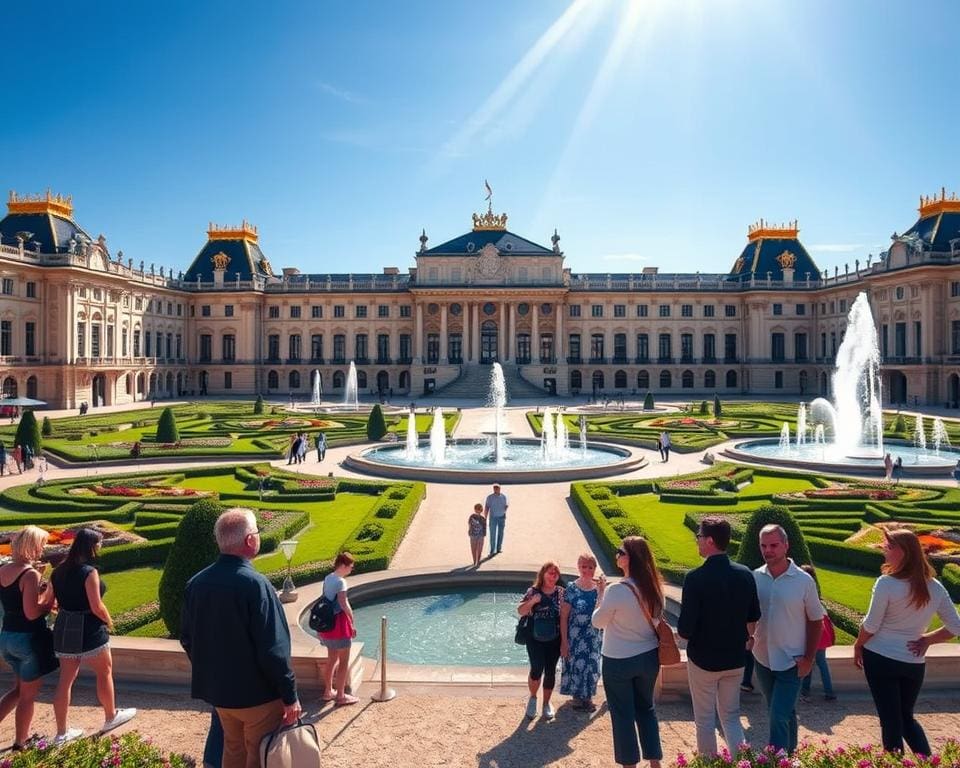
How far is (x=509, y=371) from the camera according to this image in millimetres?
58938

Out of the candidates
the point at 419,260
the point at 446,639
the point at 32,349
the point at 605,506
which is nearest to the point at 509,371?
the point at 419,260

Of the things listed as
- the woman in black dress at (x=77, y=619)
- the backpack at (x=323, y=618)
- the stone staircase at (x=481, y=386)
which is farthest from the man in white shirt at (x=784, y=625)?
the stone staircase at (x=481, y=386)

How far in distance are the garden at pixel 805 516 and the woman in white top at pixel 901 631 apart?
3.55m

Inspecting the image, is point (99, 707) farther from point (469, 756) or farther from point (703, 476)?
point (703, 476)

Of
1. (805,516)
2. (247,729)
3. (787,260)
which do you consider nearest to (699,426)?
(805,516)

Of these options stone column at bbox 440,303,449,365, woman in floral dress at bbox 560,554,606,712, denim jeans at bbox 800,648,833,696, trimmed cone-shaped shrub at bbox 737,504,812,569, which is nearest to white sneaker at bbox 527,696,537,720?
woman in floral dress at bbox 560,554,606,712

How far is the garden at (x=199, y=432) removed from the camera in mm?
25344

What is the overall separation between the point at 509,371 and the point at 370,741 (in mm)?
52755

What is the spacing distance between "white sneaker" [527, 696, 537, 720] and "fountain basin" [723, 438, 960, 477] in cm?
1844

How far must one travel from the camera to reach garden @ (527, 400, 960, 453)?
29.7 m

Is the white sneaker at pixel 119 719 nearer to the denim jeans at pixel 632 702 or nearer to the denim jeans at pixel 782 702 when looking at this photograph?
the denim jeans at pixel 632 702

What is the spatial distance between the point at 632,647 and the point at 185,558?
5243mm

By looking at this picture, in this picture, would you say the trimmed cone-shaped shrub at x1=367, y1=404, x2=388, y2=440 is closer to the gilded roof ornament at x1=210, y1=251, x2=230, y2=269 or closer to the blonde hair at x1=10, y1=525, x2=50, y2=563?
the blonde hair at x1=10, y1=525, x2=50, y2=563

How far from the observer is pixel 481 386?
187ft
